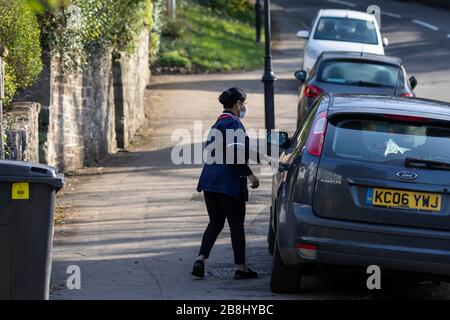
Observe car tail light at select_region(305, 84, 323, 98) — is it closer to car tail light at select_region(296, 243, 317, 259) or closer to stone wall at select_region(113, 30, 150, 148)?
stone wall at select_region(113, 30, 150, 148)

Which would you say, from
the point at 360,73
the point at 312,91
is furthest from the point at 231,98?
the point at 360,73

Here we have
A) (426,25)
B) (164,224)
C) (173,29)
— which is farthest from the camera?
(426,25)

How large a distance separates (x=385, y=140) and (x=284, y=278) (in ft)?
4.55

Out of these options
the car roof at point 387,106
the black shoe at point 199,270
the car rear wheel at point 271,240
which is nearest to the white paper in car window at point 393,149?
the car roof at point 387,106

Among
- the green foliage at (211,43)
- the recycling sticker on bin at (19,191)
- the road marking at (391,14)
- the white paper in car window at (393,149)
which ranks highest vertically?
the road marking at (391,14)

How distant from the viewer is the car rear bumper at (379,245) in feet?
26.6

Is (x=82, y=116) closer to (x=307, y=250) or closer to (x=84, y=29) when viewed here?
(x=84, y=29)

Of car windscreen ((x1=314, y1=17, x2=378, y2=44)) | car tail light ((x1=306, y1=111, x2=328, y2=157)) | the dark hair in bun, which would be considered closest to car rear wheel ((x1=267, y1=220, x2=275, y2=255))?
the dark hair in bun

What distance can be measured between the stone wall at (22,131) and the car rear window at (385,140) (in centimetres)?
456

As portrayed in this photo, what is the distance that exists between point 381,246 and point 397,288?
1.47 metres

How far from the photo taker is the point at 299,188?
331 inches

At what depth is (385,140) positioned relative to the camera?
841 cm

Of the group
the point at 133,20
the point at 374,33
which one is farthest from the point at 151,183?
the point at 374,33

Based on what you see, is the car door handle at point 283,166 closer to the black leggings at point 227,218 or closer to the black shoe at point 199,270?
the black leggings at point 227,218
